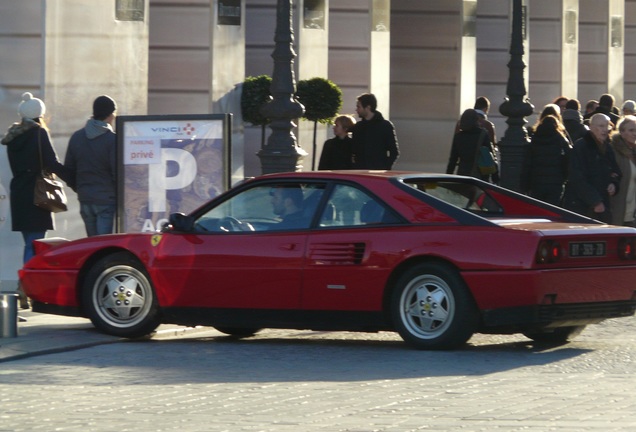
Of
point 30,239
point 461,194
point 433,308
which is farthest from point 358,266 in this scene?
point 30,239

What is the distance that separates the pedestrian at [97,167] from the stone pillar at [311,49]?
11192 mm

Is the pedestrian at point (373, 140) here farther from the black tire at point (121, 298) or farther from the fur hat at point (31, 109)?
the black tire at point (121, 298)

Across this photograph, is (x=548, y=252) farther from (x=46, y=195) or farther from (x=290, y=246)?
(x=46, y=195)

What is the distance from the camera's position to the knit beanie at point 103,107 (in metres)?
14.7

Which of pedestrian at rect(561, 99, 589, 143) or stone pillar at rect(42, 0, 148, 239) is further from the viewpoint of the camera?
pedestrian at rect(561, 99, 589, 143)

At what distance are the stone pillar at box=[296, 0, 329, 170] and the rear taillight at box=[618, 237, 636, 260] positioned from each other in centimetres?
1448

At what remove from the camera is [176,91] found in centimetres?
2262

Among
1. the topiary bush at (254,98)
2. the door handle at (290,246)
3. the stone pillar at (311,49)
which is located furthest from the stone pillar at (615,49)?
the door handle at (290,246)

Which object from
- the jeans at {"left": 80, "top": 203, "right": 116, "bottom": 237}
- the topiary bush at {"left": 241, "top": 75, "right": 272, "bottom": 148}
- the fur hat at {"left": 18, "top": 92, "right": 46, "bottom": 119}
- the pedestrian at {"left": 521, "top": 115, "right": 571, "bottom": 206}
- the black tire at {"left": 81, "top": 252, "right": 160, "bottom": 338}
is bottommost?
the black tire at {"left": 81, "top": 252, "right": 160, "bottom": 338}

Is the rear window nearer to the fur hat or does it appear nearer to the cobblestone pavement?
the cobblestone pavement

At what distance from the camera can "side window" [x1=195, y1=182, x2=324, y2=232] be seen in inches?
470

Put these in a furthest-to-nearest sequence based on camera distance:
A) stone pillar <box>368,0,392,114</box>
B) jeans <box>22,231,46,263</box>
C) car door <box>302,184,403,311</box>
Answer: stone pillar <box>368,0,392,114</box> → jeans <box>22,231,46,263</box> → car door <box>302,184,403,311</box>

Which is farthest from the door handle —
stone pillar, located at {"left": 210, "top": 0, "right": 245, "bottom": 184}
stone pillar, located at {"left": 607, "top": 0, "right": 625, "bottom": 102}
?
stone pillar, located at {"left": 607, "top": 0, "right": 625, "bottom": 102}

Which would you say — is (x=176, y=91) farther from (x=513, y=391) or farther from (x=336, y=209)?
(x=513, y=391)
